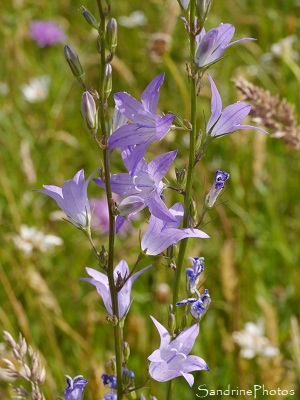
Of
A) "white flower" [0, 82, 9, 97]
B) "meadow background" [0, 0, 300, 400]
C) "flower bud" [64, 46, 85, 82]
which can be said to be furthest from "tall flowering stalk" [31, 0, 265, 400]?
"white flower" [0, 82, 9, 97]

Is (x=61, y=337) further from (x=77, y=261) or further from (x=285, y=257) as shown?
(x=285, y=257)

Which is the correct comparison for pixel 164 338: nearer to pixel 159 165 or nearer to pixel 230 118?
pixel 159 165

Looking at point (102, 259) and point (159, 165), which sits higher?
point (159, 165)

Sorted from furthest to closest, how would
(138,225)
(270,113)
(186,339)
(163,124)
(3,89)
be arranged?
(3,89) < (138,225) < (270,113) < (186,339) < (163,124)

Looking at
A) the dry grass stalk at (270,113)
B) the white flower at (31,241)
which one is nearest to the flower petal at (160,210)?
the dry grass stalk at (270,113)

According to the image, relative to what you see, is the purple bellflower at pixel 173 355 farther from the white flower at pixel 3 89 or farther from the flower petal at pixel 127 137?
the white flower at pixel 3 89

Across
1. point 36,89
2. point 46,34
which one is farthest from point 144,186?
point 46,34
